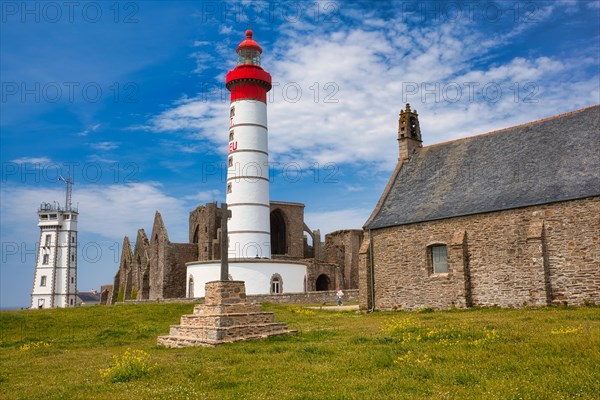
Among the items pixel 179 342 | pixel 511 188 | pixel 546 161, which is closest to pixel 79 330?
pixel 179 342

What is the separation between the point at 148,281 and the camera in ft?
160

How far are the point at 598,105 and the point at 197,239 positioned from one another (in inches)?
1453

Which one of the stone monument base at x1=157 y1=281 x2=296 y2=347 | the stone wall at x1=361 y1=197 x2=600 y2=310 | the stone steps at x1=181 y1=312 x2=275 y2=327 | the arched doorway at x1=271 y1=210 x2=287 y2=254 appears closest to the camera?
the stone monument base at x1=157 y1=281 x2=296 y2=347

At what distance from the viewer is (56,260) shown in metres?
65.1

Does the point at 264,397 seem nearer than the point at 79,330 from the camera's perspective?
Yes

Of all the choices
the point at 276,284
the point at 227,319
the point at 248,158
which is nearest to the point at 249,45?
the point at 248,158

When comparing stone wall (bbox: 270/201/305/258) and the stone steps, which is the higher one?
stone wall (bbox: 270/201/305/258)

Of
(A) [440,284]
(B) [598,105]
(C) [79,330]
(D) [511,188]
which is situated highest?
(B) [598,105]

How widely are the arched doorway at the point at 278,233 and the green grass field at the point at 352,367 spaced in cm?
3585

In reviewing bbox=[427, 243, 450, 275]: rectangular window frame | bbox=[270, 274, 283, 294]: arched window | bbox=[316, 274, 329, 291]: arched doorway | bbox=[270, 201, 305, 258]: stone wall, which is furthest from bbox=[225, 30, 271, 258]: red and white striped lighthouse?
bbox=[427, 243, 450, 275]: rectangular window frame

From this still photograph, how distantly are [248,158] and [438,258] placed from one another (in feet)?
67.4

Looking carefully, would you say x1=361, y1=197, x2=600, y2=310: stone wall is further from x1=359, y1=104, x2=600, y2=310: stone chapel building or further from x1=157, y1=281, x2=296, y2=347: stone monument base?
x1=157, y1=281, x2=296, y2=347: stone monument base

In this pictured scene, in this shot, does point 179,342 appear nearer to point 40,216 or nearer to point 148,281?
point 148,281

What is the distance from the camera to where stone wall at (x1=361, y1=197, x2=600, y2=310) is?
19391mm
